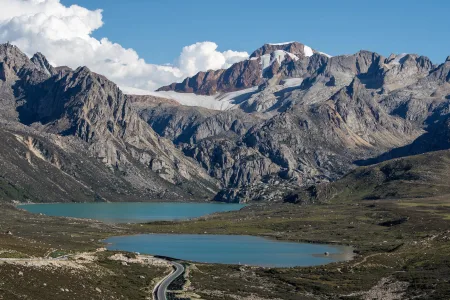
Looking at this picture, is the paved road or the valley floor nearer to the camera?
the valley floor

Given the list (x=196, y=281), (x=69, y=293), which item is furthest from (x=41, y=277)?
(x=196, y=281)

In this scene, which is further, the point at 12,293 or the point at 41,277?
the point at 41,277

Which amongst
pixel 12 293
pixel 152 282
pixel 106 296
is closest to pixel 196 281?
pixel 152 282

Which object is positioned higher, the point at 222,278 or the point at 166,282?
the point at 166,282

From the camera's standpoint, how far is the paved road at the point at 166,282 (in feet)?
363

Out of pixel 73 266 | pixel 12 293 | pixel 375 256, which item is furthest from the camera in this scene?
pixel 375 256

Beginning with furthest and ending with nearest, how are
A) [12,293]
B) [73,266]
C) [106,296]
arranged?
[73,266]
[106,296]
[12,293]

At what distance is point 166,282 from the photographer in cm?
13000

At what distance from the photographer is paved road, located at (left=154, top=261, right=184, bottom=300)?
111 metres

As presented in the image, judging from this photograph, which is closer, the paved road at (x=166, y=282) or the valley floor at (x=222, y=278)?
the valley floor at (x=222, y=278)

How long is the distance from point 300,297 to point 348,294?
10.4 meters

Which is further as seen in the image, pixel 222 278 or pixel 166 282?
pixel 222 278

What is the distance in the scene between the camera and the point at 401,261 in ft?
581

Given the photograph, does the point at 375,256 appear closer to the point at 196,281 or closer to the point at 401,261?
the point at 401,261
